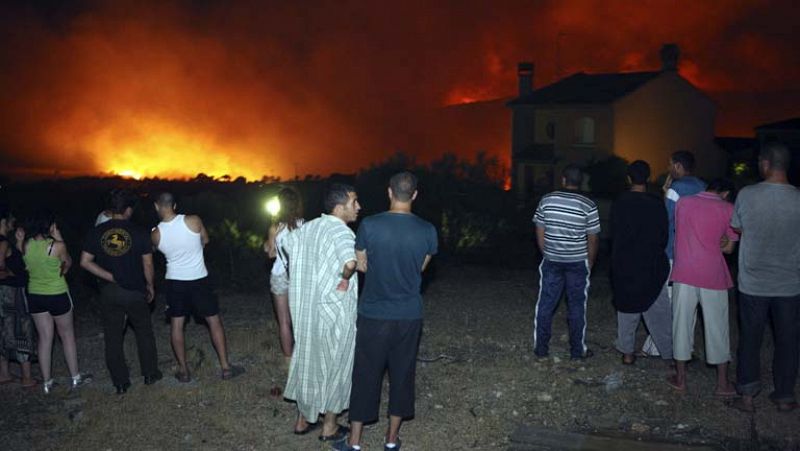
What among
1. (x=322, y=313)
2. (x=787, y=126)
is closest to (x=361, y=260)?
(x=322, y=313)

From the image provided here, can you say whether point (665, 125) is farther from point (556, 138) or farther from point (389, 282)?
point (389, 282)

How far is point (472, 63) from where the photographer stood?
54719mm

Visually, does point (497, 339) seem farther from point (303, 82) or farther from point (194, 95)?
point (303, 82)

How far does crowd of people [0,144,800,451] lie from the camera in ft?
18.5

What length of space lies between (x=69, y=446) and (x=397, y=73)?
1866 inches

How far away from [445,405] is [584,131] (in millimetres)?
31990

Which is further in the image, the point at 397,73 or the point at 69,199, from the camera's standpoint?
the point at 397,73

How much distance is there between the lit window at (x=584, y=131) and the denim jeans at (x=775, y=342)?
31.3 m

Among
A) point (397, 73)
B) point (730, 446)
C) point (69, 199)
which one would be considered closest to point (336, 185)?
point (730, 446)

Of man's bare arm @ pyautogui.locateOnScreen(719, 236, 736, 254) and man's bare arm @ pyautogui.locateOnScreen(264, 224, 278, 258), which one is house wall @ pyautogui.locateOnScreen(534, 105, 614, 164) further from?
man's bare arm @ pyautogui.locateOnScreen(264, 224, 278, 258)

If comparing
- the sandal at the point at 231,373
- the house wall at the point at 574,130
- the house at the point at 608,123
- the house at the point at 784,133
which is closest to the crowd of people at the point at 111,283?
the sandal at the point at 231,373

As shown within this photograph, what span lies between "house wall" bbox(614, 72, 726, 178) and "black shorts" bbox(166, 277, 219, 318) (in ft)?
104

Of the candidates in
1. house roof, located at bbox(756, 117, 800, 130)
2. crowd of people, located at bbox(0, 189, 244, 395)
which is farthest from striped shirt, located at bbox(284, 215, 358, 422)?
house roof, located at bbox(756, 117, 800, 130)

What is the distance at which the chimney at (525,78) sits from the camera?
4016 centimetres
